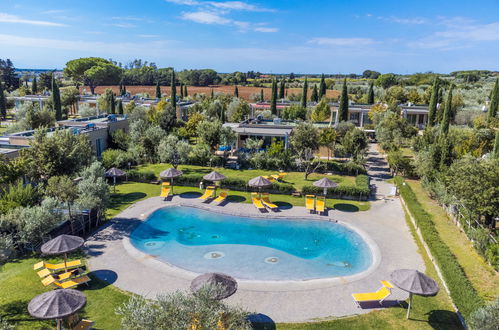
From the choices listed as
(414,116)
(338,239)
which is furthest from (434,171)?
(414,116)

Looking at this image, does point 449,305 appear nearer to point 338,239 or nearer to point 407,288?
point 407,288

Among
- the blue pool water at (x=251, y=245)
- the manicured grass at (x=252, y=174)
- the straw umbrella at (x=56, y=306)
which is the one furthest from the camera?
the manicured grass at (x=252, y=174)

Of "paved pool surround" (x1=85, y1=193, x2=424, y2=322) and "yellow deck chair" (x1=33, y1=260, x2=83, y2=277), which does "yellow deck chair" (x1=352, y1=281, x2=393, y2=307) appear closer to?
"paved pool surround" (x1=85, y1=193, x2=424, y2=322)

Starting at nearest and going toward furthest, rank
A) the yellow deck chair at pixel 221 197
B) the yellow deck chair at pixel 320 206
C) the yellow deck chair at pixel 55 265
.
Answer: the yellow deck chair at pixel 55 265 < the yellow deck chair at pixel 320 206 < the yellow deck chair at pixel 221 197

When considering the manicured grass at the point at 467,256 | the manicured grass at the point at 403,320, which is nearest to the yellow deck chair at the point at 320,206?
the manicured grass at the point at 467,256

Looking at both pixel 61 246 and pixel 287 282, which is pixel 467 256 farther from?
pixel 61 246

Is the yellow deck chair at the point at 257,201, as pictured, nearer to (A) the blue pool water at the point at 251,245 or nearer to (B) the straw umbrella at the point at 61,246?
(A) the blue pool water at the point at 251,245

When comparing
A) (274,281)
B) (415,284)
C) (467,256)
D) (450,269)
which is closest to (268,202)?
(274,281)

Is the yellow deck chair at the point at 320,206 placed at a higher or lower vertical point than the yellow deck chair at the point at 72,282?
higher
